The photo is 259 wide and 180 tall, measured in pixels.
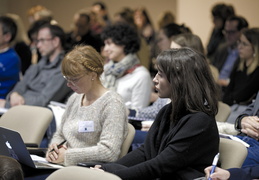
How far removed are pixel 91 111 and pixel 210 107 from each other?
880 millimetres

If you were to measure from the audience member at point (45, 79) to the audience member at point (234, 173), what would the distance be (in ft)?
8.51

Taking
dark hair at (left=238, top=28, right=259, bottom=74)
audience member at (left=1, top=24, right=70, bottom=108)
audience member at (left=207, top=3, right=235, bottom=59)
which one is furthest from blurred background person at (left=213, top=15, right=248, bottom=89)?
audience member at (left=1, top=24, right=70, bottom=108)

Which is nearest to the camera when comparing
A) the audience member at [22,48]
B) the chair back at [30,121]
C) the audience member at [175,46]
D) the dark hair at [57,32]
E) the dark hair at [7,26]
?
the chair back at [30,121]

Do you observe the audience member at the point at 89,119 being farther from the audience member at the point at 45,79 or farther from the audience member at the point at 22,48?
the audience member at the point at 22,48

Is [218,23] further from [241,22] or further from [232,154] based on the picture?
[232,154]

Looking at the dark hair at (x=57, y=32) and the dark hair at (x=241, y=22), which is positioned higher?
the dark hair at (x=57, y=32)

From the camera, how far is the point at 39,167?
300cm

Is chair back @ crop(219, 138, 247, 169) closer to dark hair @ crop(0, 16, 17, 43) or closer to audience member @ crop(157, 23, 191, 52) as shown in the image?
audience member @ crop(157, 23, 191, 52)

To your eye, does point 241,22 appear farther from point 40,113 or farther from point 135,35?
point 40,113

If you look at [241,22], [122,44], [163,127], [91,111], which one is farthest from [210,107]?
[241,22]

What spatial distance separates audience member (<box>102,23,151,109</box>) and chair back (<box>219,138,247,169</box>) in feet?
5.86

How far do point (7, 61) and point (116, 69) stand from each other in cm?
139

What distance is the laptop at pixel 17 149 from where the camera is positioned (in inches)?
115

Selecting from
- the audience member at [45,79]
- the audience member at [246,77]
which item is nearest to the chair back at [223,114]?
the audience member at [246,77]
